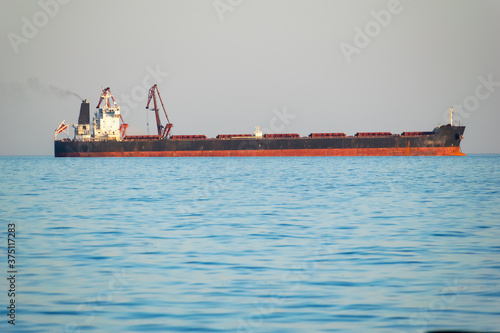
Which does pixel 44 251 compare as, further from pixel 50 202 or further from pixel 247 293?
pixel 50 202

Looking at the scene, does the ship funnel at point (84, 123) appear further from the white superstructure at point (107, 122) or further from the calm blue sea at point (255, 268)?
the calm blue sea at point (255, 268)

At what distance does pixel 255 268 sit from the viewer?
43.9 feet

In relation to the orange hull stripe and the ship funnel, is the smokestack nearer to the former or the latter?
the ship funnel

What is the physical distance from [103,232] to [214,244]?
4403 mm

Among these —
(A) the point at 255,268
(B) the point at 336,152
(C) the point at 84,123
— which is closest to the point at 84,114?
(C) the point at 84,123

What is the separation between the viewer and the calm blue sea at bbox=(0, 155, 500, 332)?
981cm

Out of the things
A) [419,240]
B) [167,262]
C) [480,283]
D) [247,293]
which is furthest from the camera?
[419,240]

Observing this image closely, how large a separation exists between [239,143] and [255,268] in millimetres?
93034

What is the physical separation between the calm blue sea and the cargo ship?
76492 millimetres

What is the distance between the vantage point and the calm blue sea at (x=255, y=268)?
32.2 feet

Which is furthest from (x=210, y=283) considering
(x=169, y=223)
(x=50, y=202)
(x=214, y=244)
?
(x=50, y=202)

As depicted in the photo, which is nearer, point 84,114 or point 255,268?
point 255,268

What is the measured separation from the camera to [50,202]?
2994cm

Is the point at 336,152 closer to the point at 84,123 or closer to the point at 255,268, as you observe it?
the point at 84,123
